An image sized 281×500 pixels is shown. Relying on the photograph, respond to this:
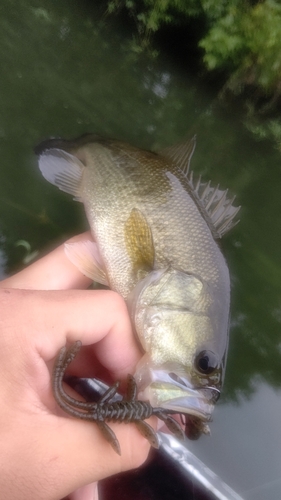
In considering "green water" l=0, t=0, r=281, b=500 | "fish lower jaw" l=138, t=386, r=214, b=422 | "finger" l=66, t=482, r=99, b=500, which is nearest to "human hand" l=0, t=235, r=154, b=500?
"fish lower jaw" l=138, t=386, r=214, b=422

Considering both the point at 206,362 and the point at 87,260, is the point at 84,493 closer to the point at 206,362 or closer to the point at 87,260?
the point at 206,362

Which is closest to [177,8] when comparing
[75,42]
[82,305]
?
[75,42]

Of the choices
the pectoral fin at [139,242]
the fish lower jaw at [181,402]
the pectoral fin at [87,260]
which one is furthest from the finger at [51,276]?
the fish lower jaw at [181,402]

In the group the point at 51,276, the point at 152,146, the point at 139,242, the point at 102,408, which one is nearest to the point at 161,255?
the point at 139,242

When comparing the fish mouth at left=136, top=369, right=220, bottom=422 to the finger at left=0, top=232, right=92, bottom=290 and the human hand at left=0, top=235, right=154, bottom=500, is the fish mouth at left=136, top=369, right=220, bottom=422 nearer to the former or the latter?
the human hand at left=0, top=235, right=154, bottom=500

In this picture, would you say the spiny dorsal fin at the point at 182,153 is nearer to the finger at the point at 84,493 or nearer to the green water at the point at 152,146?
the green water at the point at 152,146
